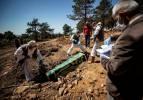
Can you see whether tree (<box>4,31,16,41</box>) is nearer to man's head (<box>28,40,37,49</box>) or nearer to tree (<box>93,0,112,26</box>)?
tree (<box>93,0,112,26</box>)

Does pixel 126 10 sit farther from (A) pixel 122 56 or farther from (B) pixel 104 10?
(B) pixel 104 10

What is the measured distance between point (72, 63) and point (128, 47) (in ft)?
22.3

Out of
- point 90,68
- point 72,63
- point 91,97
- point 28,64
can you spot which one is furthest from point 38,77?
point 91,97

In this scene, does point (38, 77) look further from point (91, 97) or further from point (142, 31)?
point (142, 31)

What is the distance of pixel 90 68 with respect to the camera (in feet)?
24.9

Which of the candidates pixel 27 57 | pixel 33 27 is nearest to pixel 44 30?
pixel 33 27

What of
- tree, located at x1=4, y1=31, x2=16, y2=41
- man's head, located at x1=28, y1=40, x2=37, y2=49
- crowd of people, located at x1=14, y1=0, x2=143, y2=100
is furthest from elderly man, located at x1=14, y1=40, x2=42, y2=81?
tree, located at x1=4, y1=31, x2=16, y2=41

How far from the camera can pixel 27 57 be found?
27.0 feet

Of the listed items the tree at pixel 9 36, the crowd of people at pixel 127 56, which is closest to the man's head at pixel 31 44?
the crowd of people at pixel 127 56

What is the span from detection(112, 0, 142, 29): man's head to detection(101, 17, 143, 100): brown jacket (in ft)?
0.35

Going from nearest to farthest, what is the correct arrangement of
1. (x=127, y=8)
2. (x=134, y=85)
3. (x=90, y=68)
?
(x=127, y=8) → (x=134, y=85) → (x=90, y=68)

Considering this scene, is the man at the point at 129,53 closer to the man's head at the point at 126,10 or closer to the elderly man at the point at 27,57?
the man's head at the point at 126,10

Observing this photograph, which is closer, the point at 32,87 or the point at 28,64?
the point at 32,87

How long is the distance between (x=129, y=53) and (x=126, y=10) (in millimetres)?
439
